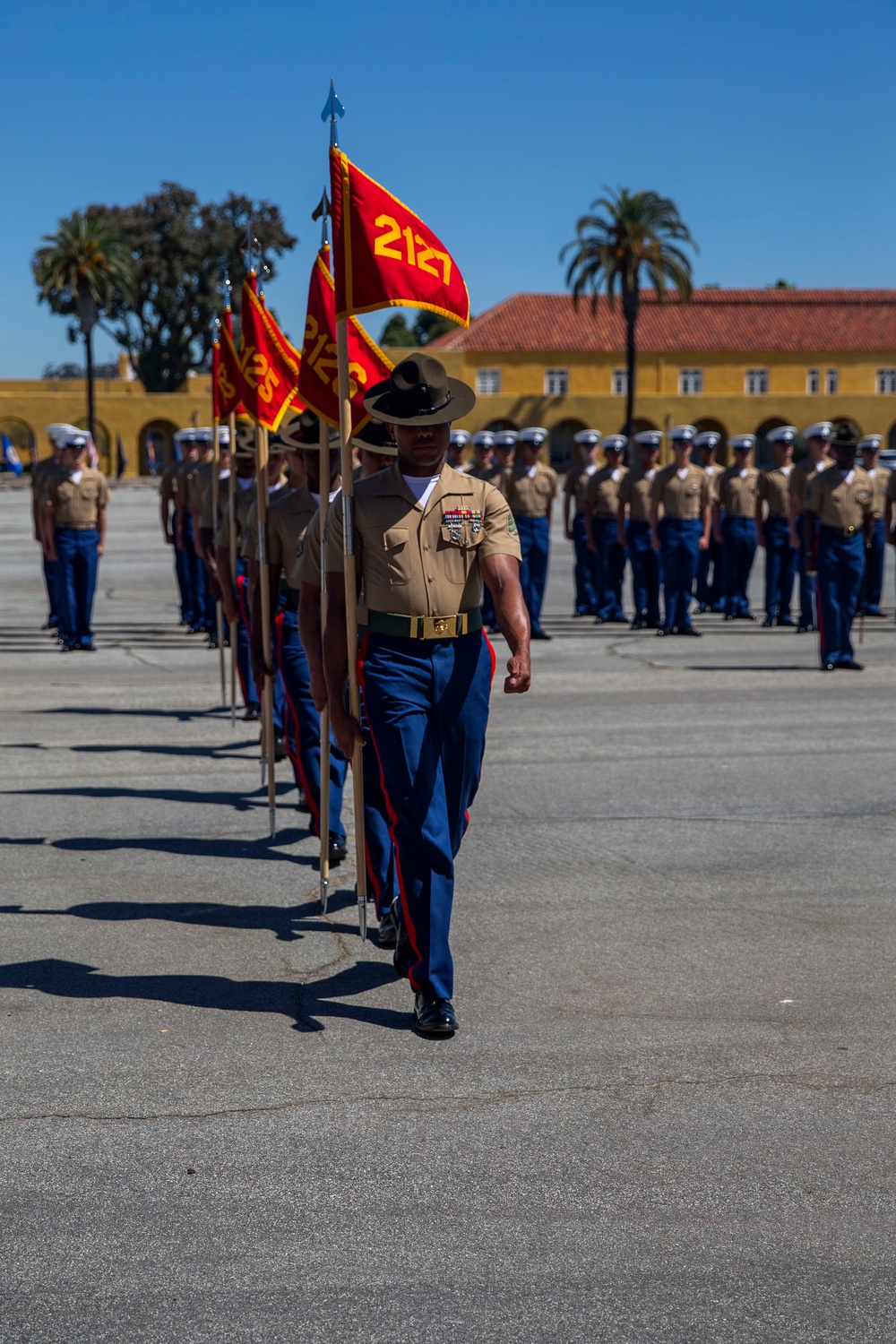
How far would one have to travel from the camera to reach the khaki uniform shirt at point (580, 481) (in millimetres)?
19203

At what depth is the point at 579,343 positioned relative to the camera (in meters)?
75.4

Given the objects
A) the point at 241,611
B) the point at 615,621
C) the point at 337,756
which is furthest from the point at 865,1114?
the point at 615,621

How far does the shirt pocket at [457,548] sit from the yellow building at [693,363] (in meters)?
67.1

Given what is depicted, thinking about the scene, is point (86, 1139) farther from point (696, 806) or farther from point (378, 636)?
point (696, 806)

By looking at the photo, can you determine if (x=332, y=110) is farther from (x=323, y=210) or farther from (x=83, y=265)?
(x=83, y=265)

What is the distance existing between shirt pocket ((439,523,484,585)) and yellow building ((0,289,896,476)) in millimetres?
66241

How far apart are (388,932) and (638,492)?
42.1 ft

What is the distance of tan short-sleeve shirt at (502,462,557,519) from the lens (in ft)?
59.7

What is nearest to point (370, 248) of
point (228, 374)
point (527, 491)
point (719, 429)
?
point (228, 374)

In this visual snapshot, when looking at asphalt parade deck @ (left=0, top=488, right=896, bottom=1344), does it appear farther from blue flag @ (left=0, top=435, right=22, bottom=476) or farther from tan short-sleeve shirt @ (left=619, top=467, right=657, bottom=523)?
blue flag @ (left=0, top=435, right=22, bottom=476)

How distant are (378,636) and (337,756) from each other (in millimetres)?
1814

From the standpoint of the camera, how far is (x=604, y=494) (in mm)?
18859

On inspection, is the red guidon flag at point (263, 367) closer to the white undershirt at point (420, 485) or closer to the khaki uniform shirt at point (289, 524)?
the khaki uniform shirt at point (289, 524)

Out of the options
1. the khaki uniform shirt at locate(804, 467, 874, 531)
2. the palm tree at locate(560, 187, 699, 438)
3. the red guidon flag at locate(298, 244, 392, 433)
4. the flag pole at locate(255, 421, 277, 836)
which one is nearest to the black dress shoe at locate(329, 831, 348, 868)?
the flag pole at locate(255, 421, 277, 836)
